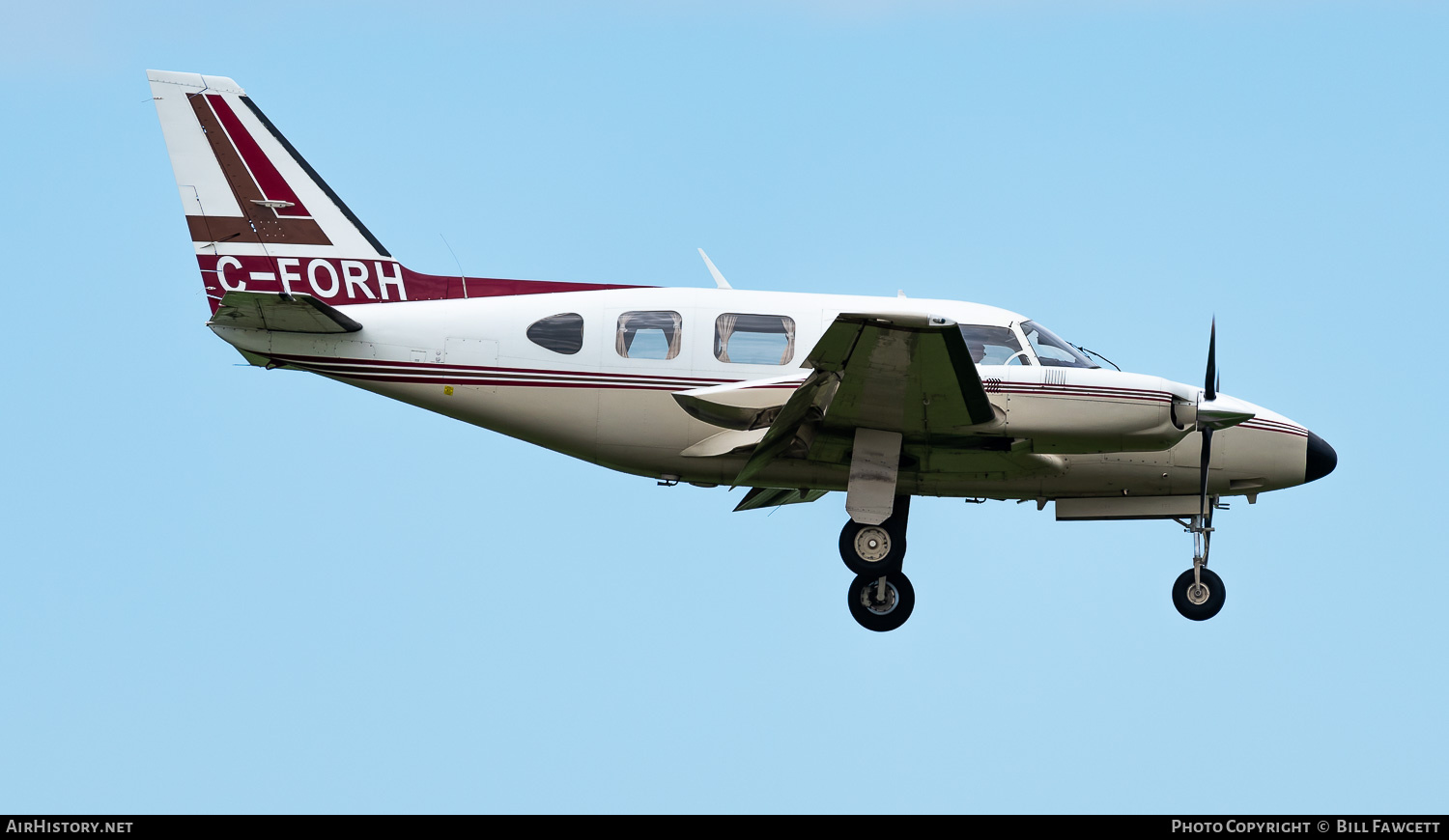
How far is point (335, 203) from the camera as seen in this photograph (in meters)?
20.9

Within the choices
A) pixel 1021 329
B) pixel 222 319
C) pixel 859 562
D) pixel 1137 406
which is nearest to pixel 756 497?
pixel 859 562

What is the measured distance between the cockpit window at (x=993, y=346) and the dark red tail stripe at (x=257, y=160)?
362 inches

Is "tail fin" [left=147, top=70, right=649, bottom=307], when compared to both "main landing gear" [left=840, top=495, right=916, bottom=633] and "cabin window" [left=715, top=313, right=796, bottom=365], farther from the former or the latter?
"main landing gear" [left=840, top=495, right=916, bottom=633]

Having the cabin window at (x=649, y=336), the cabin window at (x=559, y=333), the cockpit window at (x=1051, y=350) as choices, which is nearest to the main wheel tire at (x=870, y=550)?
the cockpit window at (x=1051, y=350)

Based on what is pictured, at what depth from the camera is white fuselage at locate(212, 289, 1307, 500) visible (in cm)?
1897

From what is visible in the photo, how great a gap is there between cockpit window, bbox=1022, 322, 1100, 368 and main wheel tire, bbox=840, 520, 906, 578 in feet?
9.51

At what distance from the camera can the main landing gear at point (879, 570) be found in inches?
736

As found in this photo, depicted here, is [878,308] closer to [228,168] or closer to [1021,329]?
[1021,329]

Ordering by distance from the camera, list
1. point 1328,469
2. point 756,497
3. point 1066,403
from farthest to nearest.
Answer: point 756,497
point 1328,469
point 1066,403

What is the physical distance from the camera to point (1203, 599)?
19.5m

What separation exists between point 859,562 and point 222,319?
8516 millimetres

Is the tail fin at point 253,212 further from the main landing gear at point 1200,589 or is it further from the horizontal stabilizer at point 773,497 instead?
the main landing gear at point 1200,589

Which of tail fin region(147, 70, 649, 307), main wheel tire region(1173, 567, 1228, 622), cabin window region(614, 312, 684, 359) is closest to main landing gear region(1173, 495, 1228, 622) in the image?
main wheel tire region(1173, 567, 1228, 622)

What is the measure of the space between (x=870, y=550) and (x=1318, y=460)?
6240mm
